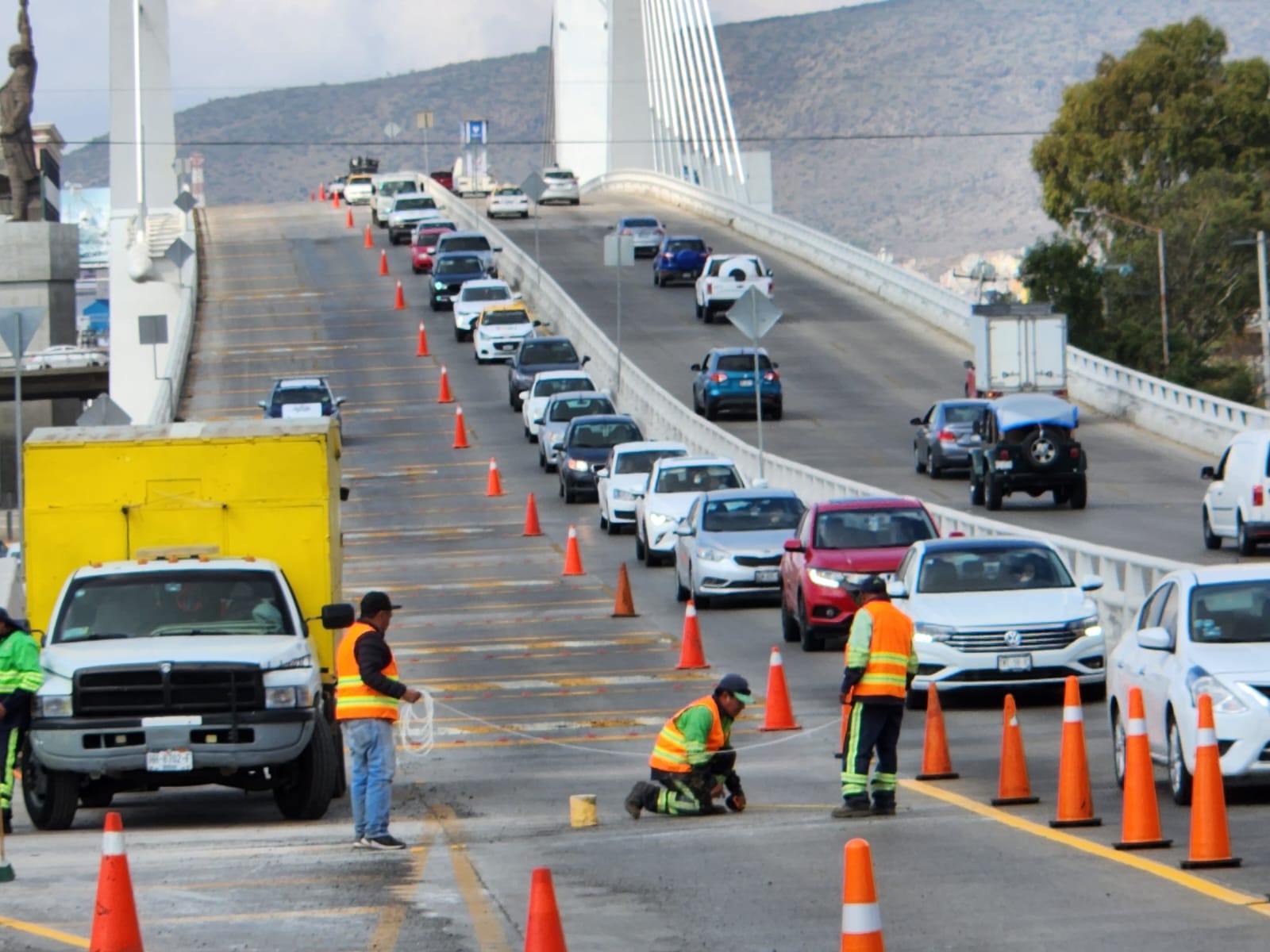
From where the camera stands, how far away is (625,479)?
130 ft

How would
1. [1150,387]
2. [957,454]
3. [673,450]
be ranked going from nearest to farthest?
[673,450], [957,454], [1150,387]

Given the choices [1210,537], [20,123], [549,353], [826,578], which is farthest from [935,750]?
[20,123]

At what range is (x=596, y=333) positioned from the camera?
209 ft

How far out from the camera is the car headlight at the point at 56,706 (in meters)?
15.6

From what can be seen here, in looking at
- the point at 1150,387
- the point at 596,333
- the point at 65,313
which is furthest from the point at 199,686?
the point at 65,313

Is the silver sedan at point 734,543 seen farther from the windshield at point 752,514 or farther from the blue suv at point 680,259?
the blue suv at point 680,259

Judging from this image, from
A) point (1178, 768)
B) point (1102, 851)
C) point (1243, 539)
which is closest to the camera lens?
point (1102, 851)

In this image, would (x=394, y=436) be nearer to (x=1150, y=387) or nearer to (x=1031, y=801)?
(x=1150, y=387)

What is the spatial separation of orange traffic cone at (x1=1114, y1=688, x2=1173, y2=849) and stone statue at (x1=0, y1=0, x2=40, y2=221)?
4415 inches

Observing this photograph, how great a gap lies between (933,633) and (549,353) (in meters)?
38.1

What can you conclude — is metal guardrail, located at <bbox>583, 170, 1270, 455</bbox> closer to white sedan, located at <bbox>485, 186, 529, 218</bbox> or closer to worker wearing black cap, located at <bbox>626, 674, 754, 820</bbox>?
white sedan, located at <bbox>485, 186, 529, 218</bbox>

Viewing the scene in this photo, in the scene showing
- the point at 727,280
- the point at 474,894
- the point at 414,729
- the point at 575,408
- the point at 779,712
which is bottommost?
the point at 414,729

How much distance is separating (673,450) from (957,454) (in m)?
6.47

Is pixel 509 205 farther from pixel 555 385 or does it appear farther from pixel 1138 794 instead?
pixel 1138 794
